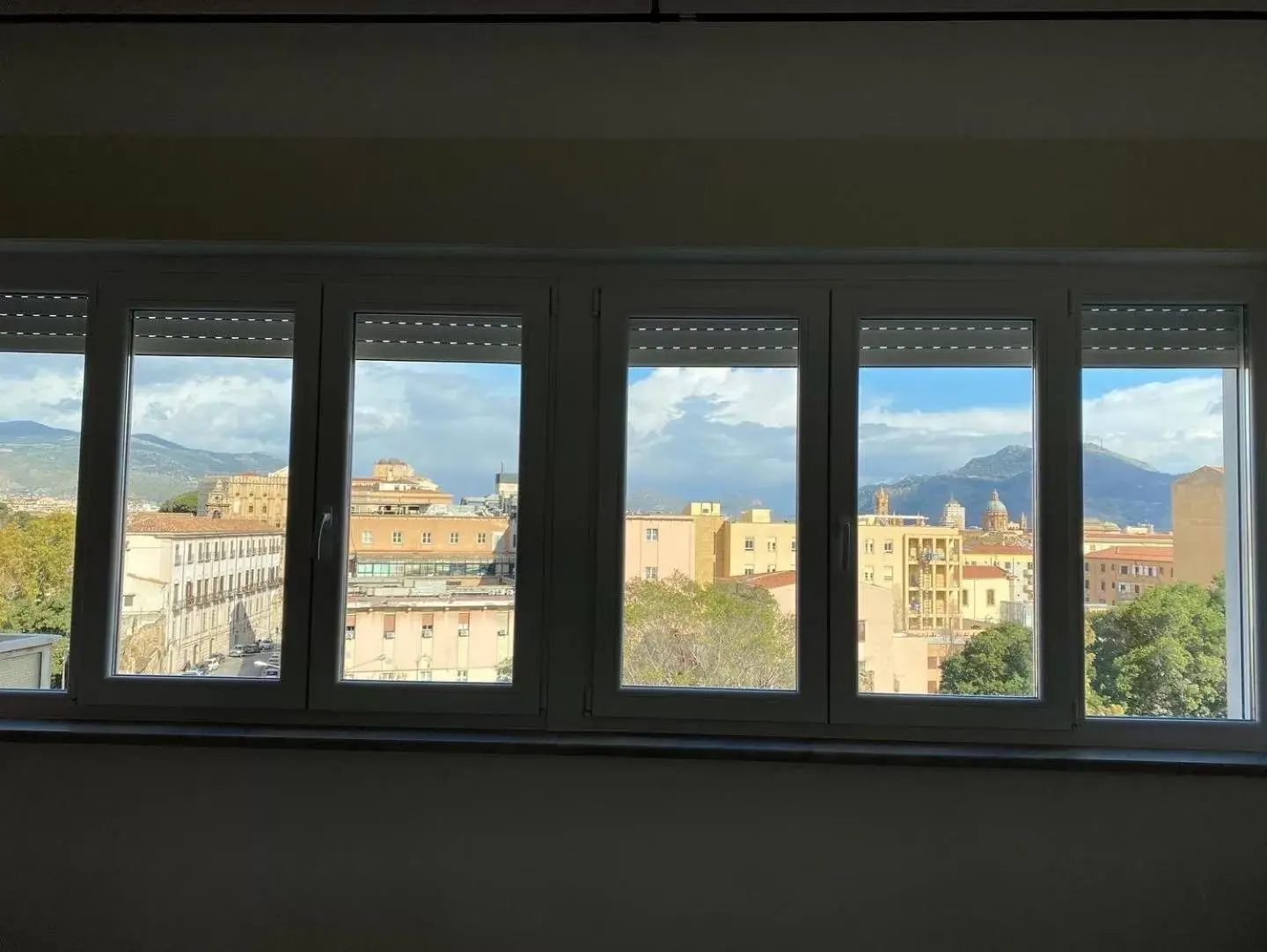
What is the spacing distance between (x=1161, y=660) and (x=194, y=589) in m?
2.66

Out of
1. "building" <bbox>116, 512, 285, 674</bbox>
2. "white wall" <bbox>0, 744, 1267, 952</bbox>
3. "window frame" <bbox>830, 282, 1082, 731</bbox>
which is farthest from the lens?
"building" <bbox>116, 512, 285, 674</bbox>

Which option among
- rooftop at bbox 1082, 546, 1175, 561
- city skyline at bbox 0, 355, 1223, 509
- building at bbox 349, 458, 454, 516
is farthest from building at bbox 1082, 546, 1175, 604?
building at bbox 349, 458, 454, 516

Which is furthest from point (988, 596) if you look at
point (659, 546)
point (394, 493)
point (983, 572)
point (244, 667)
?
point (244, 667)

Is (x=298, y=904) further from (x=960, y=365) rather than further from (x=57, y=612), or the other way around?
(x=960, y=365)

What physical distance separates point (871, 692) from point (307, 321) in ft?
6.15

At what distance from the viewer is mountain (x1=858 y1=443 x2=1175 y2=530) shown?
221cm

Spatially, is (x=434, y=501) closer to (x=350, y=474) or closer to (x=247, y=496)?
(x=350, y=474)

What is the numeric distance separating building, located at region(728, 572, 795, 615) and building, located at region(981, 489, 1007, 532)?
54cm

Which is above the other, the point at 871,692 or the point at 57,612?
the point at 57,612

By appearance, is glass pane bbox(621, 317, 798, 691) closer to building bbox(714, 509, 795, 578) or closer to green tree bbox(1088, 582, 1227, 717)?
building bbox(714, 509, 795, 578)

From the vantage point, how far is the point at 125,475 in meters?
2.29
